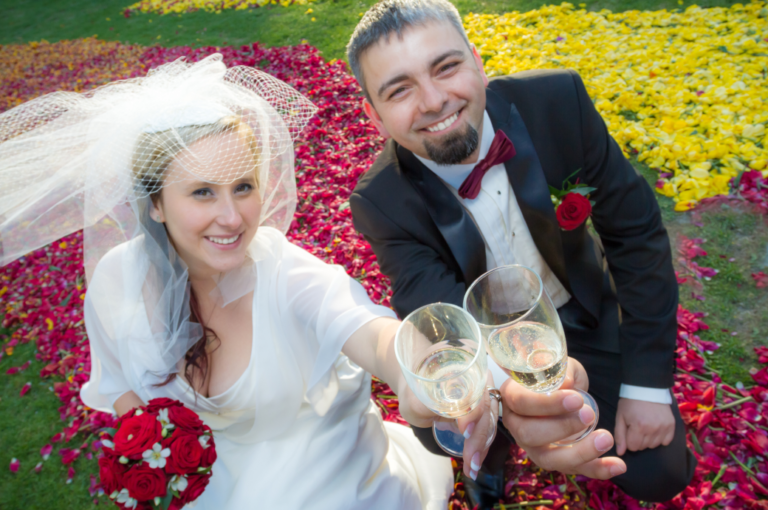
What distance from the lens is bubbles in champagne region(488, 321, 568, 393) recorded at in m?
1.32

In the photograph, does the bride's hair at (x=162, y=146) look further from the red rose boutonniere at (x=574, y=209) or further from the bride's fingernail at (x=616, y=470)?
the bride's fingernail at (x=616, y=470)

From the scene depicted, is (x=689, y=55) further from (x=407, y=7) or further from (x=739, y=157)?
(x=407, y=7)

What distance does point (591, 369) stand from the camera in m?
2.58

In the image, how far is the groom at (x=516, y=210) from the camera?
2.24m

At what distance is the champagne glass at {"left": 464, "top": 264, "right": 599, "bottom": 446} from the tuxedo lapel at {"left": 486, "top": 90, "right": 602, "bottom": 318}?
109cm

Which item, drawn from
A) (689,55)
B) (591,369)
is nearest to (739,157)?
(689,55)

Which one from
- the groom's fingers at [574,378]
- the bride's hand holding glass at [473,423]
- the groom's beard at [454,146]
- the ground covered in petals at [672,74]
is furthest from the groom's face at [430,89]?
the ground covered in petals at [672,74]

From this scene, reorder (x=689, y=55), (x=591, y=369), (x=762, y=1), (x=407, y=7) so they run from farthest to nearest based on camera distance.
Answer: (x=762, y=1)
(x=689, y=55)
(x=591, y=369)
(x=407, y=7)

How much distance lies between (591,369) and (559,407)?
4.76ft

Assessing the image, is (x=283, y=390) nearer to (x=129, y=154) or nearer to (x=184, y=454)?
(x=184, y=454)

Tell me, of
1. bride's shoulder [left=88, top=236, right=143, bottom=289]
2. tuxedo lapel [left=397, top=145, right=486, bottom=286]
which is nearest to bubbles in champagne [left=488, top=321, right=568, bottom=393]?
tuxedo lapel [left=397, top=145, right=486, bottom=286]

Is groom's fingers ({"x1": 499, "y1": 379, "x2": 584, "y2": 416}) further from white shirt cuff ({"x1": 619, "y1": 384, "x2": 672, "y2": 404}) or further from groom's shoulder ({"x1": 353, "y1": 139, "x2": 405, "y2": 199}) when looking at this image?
groom's shoulder ({"x1": 353, "y1": 139, "x2": 405, "y2": 199})

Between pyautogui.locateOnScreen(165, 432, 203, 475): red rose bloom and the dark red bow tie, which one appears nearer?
pyautogui.locateOnScreen(165, 432, 203, 475): red rose bloom

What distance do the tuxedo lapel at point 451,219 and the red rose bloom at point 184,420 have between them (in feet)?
4.83
